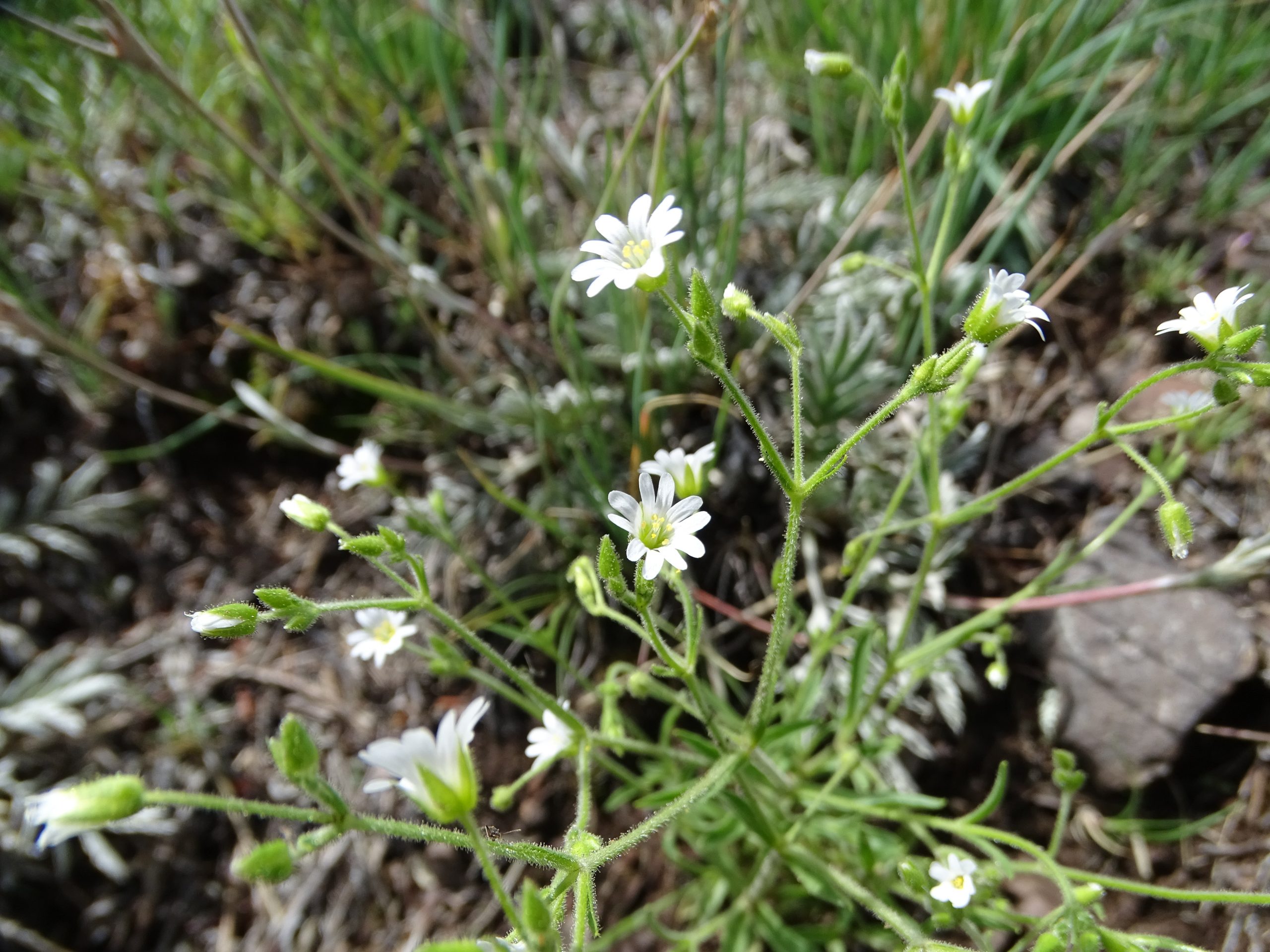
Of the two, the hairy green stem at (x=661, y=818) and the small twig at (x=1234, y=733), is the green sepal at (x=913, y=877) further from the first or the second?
the small twig at (x=1234, y=733)

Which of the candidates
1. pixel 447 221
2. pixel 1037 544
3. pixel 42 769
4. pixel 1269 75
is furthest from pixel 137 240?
pixel 1269 75

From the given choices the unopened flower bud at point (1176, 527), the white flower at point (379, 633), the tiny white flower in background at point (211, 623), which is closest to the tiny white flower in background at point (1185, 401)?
the unopened flower bud at point (1176, 527)

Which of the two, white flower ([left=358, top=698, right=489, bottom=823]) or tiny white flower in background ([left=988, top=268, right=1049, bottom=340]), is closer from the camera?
white flower ([left=358, top=698, right=489, bottom=823])

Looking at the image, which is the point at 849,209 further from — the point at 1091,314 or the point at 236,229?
the point at 236,229

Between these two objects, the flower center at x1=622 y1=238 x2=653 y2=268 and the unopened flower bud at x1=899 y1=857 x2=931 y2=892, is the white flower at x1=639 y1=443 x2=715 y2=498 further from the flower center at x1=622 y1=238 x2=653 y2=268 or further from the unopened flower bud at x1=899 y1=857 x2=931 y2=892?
the unopened flower bud at x1=899 y1=857 x2=931 y2=892

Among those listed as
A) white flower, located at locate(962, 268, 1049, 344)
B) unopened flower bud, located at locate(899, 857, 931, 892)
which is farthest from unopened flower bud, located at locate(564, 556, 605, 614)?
white flower, located at locate(962, 268, 1049, 344)

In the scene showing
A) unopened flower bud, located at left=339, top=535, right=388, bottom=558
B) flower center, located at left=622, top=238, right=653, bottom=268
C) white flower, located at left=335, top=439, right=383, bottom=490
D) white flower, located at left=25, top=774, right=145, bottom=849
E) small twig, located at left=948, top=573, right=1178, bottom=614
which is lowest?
small twig, located at left=948, top=573, right=1178, bottom=614

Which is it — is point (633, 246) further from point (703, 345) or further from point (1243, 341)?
point (1243, 341)
